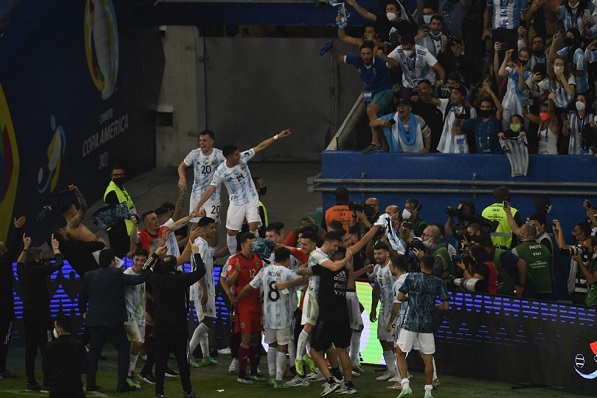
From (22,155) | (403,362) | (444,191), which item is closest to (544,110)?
(444,191)

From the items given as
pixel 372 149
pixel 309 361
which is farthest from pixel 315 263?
pixel 372 149

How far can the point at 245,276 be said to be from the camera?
1831 cm

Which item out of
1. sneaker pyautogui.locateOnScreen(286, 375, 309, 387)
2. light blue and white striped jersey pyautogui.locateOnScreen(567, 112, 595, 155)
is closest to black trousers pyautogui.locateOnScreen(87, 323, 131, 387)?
sneaker pyautogui.locateOnScreen(286, 375, 309, 387)

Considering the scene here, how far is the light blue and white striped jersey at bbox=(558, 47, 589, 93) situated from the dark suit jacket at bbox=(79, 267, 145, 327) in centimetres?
839

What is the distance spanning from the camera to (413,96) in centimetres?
2297

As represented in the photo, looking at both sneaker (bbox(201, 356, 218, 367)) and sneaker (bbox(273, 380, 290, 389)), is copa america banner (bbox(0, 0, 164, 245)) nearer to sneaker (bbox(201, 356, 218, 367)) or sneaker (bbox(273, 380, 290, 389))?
sneaker (bbox(201, 356, 218, 367))

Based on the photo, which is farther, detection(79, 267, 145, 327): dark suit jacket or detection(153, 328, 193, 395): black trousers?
detection(79, 267, 145, 327): dark suit jacket

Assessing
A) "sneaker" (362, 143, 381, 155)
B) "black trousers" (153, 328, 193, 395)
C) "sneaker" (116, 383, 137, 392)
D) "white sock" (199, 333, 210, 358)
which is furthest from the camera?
"sneaker" (362, 143, 381, 155)

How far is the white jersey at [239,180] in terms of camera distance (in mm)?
21188

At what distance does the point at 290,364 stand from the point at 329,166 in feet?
16.7

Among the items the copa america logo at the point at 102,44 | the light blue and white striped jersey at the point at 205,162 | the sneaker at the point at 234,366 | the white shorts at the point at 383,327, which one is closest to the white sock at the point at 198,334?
the sneaker at the point at 234,366

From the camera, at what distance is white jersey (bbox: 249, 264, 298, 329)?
17797 mm

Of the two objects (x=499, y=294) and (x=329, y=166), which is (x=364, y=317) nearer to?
(x=499, y=294)

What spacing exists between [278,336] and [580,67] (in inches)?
301
